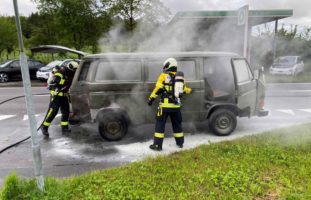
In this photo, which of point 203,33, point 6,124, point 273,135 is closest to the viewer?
point 273,135

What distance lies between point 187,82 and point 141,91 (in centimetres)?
99

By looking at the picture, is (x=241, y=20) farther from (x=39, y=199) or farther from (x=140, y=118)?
(x=39, y=199)

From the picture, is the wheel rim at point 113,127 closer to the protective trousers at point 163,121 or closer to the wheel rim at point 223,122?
the protective trousers at point 163,121

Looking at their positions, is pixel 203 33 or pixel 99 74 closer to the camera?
pixel 99 74

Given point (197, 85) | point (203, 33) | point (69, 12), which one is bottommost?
point (197, 85)

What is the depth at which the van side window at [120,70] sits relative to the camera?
6195 mm

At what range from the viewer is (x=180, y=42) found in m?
8.38

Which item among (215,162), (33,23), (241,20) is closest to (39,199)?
(215,162)

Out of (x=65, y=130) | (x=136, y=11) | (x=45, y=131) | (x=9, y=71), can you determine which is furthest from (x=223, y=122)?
(x=9, y=71)

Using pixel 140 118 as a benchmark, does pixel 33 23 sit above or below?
above

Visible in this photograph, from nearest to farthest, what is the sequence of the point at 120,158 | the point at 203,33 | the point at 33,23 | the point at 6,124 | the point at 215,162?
the point at 215,162 → the point at 120,158 → the point at 6,124 → the point at 203,33 → the point at 33,23

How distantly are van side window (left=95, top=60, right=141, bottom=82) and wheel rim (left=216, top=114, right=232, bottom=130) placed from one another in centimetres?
198

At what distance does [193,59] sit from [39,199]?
13.5 feet

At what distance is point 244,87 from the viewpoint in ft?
21.3
